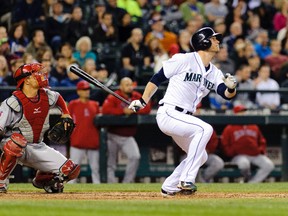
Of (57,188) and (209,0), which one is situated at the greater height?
(209,0)

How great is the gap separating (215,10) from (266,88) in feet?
13.3

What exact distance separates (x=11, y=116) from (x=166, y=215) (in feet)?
11.1

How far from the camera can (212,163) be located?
688 inches

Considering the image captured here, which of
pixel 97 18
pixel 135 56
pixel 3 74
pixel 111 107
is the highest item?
pixel 97 18

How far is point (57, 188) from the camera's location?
12.6 m

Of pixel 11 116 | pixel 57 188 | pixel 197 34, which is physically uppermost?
pixel 197 34

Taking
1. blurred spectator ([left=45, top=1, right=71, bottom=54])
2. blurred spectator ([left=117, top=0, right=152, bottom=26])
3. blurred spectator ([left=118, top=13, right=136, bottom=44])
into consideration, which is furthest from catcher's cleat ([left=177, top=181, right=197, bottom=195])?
blurred spectator ([left=117, top=0, right=152, bottom=26])

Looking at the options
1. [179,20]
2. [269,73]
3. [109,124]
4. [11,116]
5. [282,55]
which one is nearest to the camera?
[11,116]

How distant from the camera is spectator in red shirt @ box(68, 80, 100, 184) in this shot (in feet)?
55.9

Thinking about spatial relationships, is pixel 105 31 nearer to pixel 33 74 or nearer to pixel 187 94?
pixel 33 74

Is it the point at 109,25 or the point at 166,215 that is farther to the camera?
the point at 109,25

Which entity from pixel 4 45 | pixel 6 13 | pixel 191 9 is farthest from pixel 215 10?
pixel 4 45

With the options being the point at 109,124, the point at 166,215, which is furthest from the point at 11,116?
the point at 109,124

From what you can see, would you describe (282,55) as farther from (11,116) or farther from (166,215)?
(166,215)
